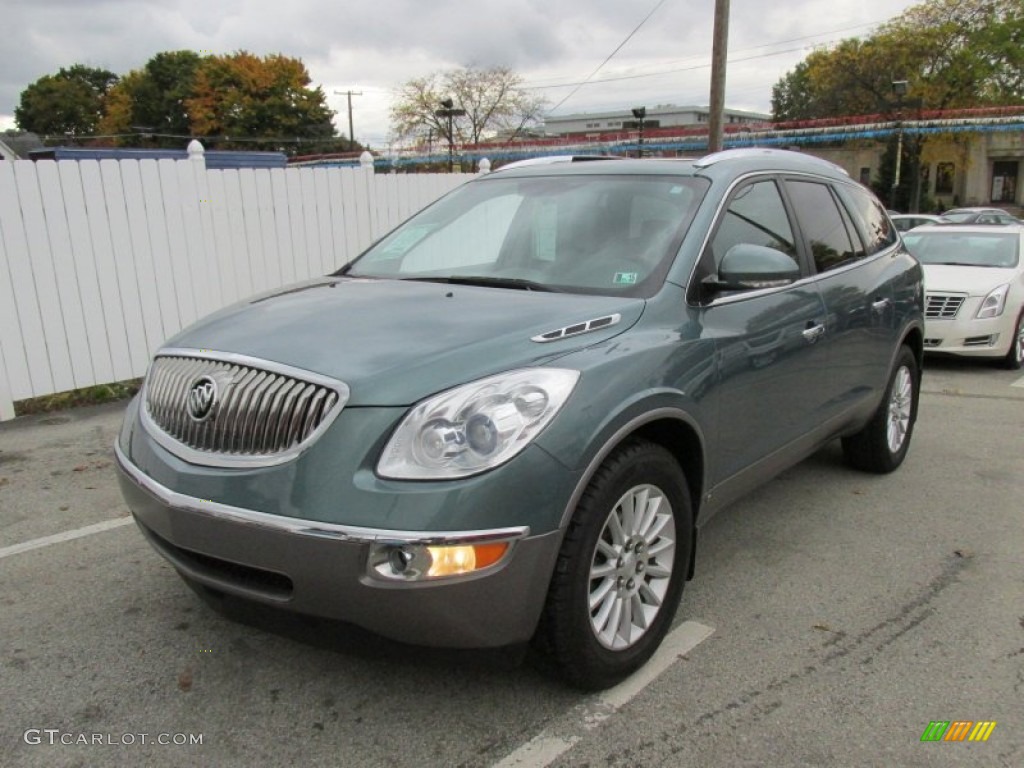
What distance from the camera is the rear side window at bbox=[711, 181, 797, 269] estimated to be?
3.48 meters

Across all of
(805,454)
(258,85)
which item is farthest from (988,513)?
(258,85)

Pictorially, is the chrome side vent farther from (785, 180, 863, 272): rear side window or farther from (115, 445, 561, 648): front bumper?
(785, 180, 863, 272): rear side window

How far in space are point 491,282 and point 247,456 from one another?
1.31 meters

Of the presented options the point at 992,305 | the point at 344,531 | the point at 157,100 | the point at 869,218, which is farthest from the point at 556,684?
the point at 157,100

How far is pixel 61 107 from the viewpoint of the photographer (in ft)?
324

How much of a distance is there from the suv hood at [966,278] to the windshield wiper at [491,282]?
7297 millimetres

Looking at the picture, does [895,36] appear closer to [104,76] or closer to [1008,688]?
[1008,688]

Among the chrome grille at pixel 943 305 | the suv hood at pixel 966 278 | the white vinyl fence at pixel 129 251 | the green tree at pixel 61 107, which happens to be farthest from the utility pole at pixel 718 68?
the green tree at pixel 61 107

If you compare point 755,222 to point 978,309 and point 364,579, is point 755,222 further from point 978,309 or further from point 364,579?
point 978,309

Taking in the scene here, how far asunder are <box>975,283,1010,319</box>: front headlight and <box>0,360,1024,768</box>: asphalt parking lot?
5.14 m

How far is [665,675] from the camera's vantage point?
2920 mm

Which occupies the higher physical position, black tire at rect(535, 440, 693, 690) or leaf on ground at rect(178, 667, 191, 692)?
black tire at rect(535, 440, 693, 690)

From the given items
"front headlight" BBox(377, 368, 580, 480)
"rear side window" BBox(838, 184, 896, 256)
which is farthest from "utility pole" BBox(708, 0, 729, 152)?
"front headlight" BBox(377, 368, 580, 480)

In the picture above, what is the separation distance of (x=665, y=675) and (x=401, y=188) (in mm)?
8439
